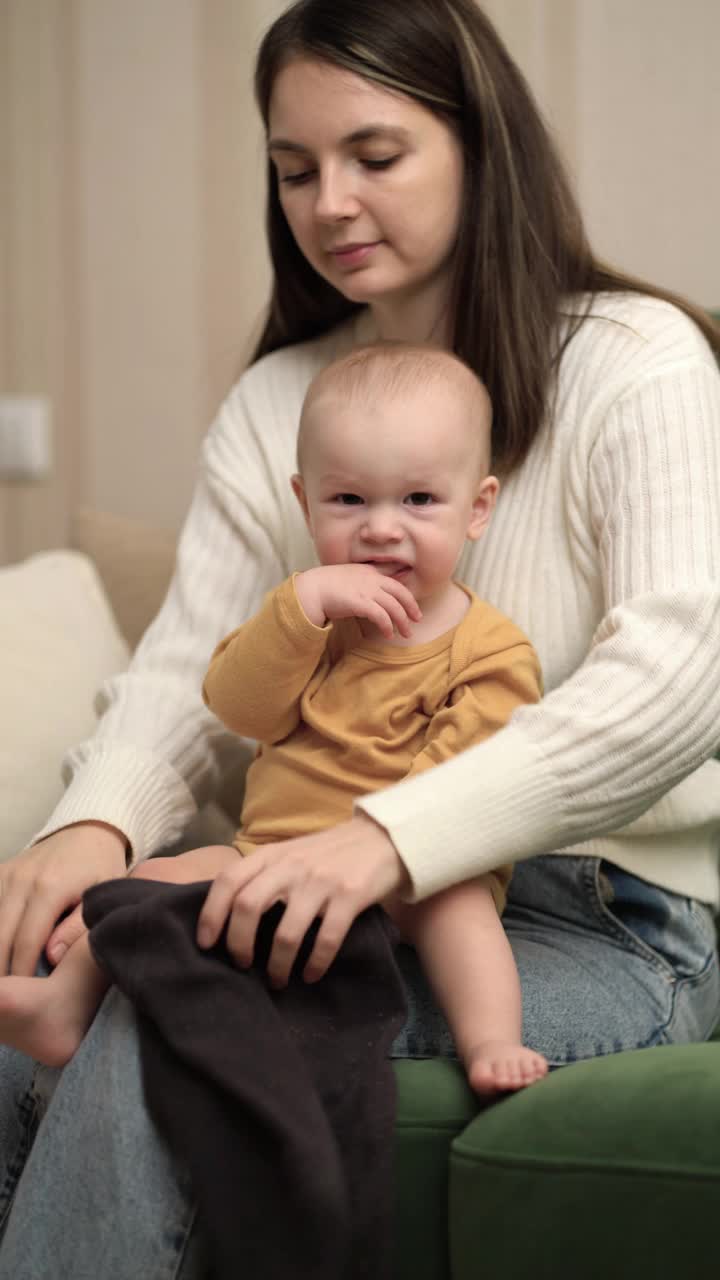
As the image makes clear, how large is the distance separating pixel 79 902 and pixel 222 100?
147cm

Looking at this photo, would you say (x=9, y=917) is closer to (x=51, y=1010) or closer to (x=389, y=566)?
(x=51, y=1010)

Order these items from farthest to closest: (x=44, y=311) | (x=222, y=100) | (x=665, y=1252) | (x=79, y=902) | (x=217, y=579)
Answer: (x=44, y=311), (x=222, y=100), (x=217, y=579), (x=79, y=902), (x=665, y=1252)

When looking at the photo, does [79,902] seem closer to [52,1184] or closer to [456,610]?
[52,1184]

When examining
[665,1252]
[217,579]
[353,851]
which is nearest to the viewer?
[665,1252]

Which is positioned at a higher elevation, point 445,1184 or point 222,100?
point 222,100

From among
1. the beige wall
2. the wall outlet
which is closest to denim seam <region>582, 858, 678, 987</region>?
the beige wall

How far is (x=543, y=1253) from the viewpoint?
0.82m

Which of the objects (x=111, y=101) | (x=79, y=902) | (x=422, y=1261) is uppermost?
(x=111, y=101)

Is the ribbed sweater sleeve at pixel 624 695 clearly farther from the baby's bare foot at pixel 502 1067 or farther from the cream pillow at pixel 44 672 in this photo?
the cream pillow at pixel 44 672

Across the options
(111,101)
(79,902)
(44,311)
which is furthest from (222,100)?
(79,902)

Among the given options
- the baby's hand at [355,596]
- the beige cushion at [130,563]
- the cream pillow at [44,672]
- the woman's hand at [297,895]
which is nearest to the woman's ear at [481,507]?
the baby's hand at [355,596]

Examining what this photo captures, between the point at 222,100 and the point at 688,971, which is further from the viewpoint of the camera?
the point at 222,100

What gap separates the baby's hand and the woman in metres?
0.13

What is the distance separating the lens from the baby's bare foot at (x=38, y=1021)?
2.87 ft
